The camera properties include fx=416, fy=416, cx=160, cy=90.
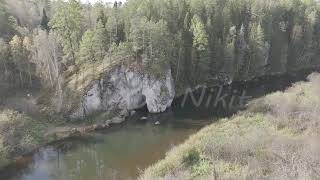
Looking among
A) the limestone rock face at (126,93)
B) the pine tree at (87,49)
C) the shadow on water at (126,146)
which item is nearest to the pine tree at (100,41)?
the pine tree at (87,49)

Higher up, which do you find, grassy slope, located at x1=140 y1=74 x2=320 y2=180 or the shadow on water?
grassy slope, located at x1=140 y1=74 x2=320 y2=180

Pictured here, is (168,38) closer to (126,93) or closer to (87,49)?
(126,93)

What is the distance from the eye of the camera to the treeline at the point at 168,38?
184ft

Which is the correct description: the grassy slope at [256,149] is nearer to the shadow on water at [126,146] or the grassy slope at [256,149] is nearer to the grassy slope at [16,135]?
the shadow on water at [126,146]

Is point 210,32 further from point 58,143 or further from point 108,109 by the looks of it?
point 58,143

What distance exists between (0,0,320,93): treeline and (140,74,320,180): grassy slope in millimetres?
16914

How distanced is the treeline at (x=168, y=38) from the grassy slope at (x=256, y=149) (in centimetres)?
1691

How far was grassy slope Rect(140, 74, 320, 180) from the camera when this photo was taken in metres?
31.9

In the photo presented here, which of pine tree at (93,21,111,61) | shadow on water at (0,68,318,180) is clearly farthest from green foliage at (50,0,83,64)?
shadow on water at (0,68,318,180)

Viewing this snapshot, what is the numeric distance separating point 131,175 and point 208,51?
32.8 meters

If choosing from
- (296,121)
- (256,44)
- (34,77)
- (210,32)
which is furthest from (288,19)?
(34,77)

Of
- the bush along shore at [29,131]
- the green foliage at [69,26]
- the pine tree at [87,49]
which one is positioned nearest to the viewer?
the bush along shore at [29,131]

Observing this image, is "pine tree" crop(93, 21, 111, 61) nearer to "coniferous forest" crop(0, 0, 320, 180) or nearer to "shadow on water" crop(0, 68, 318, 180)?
"coniferous forest" crop(0, 0, 320, 180)

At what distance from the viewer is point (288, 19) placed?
87.9 metres
